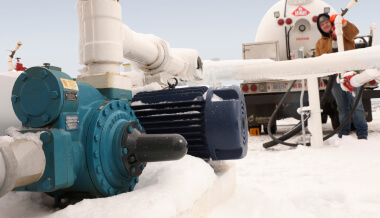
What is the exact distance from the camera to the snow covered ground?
1.03m

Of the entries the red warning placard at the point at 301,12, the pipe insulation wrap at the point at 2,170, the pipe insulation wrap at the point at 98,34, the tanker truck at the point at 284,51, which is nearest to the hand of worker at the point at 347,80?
the tanker truck at the point at 284,51

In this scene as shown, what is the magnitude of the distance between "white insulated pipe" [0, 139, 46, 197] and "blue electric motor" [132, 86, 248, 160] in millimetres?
680

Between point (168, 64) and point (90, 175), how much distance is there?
1032 mm

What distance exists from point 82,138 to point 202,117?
1.84 ft

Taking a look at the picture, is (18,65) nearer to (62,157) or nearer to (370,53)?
(62,157)

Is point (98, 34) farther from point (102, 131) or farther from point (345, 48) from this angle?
point (345, 48)

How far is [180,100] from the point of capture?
1505 mm

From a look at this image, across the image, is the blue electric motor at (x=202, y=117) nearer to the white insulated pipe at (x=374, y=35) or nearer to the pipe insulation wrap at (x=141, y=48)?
the pipe insulation wrap at (x=141, y=48)

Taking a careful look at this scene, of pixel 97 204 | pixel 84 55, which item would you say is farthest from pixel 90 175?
pixel 84 55

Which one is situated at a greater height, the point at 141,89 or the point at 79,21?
the point at 79,21

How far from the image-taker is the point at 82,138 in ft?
3.49

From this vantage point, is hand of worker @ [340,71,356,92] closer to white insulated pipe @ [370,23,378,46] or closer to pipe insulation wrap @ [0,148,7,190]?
white insulated pipe @ [370,23,378,46]

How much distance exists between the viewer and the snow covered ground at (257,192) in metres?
1.03

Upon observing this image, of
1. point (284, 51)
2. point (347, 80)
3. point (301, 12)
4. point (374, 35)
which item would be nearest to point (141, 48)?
point (347, 80)
